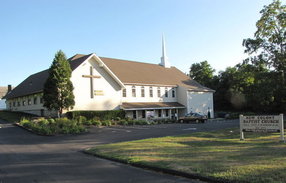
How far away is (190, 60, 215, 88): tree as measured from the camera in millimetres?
66656

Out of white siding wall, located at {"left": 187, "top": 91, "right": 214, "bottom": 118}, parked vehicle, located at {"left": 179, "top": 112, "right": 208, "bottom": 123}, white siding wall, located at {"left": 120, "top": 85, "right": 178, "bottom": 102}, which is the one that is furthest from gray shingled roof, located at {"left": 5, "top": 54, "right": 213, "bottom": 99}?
parked vehicle, located at {"left": 179, "top": 112, "right": 208, "bottom": 123}

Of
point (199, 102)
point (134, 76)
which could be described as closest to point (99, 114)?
point (134, 76)

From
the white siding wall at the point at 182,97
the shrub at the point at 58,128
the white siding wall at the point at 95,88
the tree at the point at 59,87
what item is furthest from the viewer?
the white siding wall at the point at 182,97

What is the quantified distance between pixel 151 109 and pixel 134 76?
548 centimetres

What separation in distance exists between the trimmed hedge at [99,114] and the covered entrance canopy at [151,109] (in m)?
2.36

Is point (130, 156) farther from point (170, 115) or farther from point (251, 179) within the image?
point (170, 115)

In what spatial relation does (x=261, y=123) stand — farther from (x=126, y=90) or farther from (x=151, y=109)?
(x=151, y=109)

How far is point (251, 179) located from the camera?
6242mm

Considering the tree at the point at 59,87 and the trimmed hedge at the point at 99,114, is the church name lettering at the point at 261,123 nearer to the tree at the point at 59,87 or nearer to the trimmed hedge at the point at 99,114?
the trimmed hedge at the point at 99,114

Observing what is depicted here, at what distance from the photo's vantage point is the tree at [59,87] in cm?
2617

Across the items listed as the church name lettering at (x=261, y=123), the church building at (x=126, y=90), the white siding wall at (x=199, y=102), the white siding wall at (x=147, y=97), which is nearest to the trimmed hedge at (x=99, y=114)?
the church building at (x=126, y=90)

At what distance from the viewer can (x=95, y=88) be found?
105 feet

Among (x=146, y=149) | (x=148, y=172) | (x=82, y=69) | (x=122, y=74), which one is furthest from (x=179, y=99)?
(x=148, y=172)

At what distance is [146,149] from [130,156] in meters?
1.59
